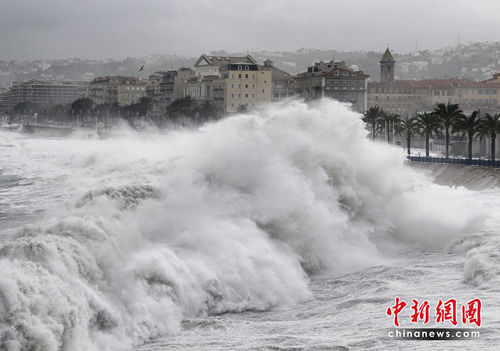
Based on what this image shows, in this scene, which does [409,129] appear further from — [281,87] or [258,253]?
[281,87]

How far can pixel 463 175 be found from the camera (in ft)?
164

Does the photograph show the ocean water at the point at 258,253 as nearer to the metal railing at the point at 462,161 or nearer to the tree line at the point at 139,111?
the metal railing at the point at 462,161

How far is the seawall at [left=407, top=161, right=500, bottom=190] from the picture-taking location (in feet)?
152

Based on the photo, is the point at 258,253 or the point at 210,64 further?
the point at 210,64

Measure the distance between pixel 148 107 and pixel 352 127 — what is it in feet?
415

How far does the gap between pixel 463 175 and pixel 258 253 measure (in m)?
32.5

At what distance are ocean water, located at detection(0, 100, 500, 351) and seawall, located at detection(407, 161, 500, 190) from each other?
45.4 feet

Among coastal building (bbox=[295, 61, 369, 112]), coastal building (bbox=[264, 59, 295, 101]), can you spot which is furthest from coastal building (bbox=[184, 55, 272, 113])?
coastal building (bbox=[295, 61, 369, 112])

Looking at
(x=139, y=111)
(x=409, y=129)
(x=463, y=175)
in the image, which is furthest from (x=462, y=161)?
(x=139, y=111)

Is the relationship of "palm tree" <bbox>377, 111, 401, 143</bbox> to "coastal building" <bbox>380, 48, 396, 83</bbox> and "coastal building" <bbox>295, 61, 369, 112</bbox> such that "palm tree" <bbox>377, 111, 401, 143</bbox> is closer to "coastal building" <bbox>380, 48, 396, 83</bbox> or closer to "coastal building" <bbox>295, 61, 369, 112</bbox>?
"coastal building" <bbox>295, 61, 369, 112</bbox>

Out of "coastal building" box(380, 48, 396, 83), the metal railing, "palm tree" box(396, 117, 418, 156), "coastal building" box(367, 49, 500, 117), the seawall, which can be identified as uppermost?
"coastal building" box(380, 48, 396, 83)

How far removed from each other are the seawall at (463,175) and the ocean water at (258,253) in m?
13.8

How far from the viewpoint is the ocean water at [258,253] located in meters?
15.1

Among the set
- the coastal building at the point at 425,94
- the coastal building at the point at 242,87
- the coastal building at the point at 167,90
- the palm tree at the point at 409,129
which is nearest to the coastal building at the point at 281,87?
the coastal building at the point at 242,87
